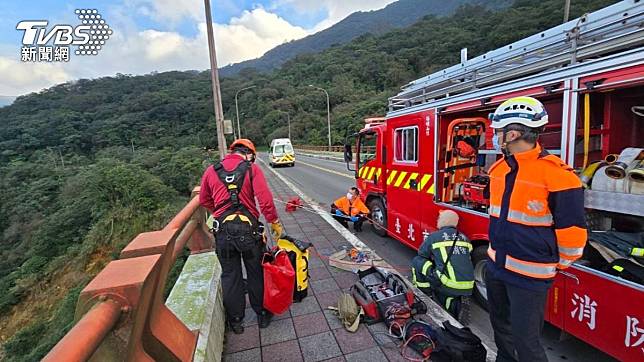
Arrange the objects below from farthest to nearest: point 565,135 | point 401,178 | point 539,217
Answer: point 401,178 < point 565,135 < point 539,217

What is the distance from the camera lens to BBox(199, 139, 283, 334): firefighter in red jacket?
3.04 meters

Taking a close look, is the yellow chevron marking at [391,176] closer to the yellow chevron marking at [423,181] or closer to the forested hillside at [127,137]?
the yellow chevron marking at [423,181]

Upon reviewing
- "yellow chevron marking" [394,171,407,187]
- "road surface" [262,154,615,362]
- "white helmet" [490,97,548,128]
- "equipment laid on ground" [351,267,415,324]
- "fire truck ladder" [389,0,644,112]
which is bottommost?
"road surface" [262,154,615,362]

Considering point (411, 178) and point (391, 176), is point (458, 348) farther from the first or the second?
point (391, 176)

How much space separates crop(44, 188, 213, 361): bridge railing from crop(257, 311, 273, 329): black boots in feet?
4.42

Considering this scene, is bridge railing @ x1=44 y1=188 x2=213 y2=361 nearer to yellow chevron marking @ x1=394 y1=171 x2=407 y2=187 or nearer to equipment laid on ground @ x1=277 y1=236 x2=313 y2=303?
equipment laid on ground @ x1=277 y1=236 x2=313 y2=303

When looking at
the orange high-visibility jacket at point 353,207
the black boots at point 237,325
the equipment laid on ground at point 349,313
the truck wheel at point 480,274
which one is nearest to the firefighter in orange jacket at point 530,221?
the equipment laid on ground at point 349,313

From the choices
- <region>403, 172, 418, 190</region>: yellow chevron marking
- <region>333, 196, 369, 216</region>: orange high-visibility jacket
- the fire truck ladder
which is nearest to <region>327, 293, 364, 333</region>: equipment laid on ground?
<region>403, 172, 418, 190</region>: yellow chevron marking

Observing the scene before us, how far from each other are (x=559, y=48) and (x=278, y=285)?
137 inches

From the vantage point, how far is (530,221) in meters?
2.09

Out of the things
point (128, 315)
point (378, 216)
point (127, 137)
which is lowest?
point (378, 216)

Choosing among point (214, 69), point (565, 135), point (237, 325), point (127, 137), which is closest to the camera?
point (565, 135)

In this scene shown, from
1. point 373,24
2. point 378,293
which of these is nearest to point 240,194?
point 378,293

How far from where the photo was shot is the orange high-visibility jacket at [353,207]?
6855 mm
